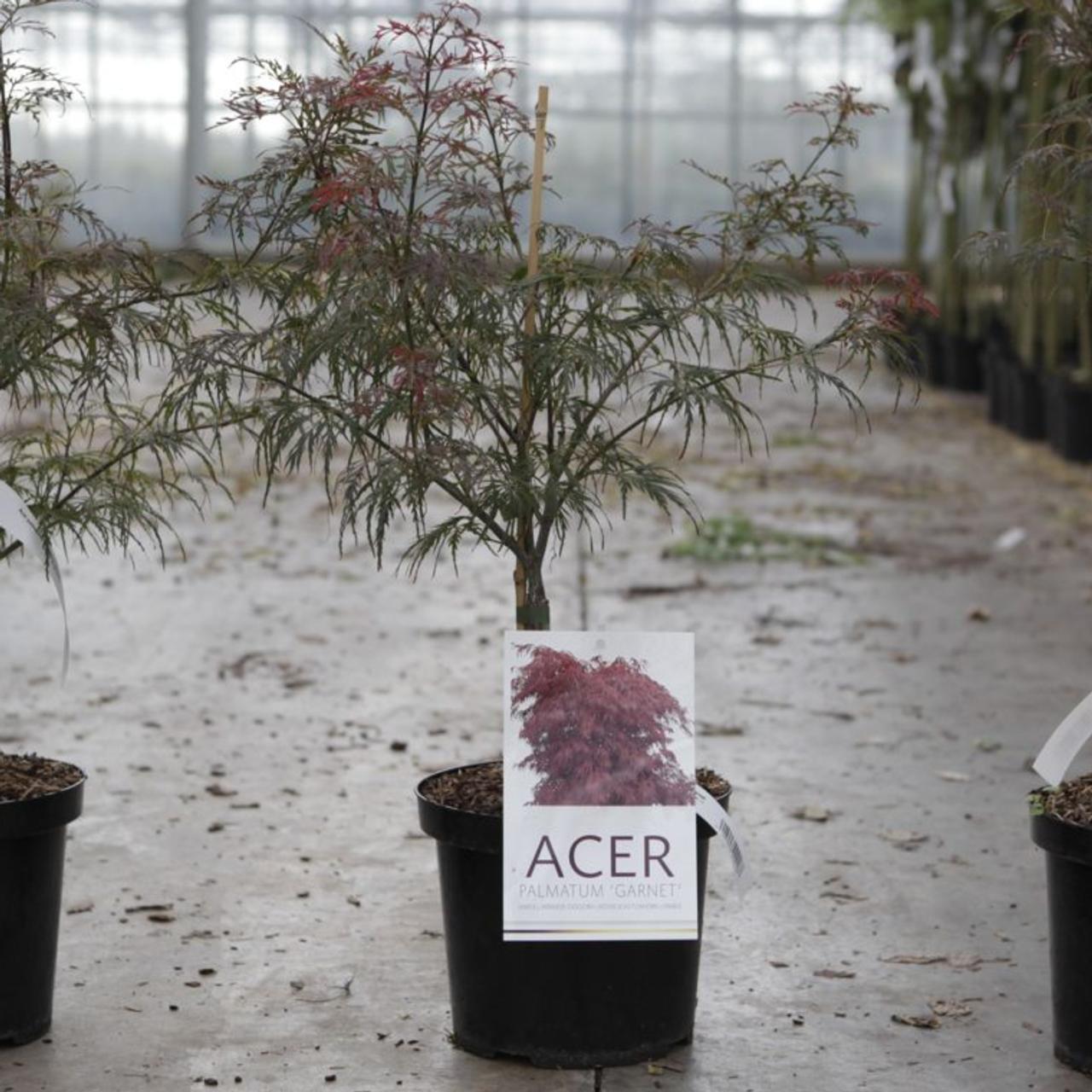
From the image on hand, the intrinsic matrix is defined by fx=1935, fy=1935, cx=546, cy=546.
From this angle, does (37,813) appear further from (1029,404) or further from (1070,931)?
(1029,404)

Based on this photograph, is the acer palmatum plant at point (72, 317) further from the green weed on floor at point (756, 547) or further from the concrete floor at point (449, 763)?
the green weed on floor at point (756, 547)

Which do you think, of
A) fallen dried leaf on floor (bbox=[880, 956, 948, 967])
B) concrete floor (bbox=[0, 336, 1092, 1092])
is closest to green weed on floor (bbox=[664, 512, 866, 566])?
concrete floor (bbox=[0, 336, 1092, 1092])

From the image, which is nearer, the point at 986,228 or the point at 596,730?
the point at 596,730

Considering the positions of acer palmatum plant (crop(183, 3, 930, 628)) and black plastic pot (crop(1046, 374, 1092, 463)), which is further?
black plastic pot (crop(1046, 374, 1092, 463))

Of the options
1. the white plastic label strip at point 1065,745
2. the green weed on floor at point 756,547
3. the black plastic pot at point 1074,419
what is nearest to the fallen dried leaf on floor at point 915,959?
the white plastic label strip at point 1065,745

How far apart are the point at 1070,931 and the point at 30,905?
1782 mm

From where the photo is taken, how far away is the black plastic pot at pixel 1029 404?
12977 millimetres

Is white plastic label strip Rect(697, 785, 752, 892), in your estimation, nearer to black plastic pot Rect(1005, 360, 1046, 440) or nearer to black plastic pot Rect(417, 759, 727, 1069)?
black plastic pot Rect(417, 759, 727, 1069)

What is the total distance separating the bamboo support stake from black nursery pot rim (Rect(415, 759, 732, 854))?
1.35 feet

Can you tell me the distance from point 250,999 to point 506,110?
5.60ft

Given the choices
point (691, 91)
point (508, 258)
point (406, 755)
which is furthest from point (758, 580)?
point (691, 91)

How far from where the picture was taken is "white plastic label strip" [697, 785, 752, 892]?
328cm

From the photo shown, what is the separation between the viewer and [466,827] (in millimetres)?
3270

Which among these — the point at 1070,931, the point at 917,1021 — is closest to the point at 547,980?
the point at 917,1021
